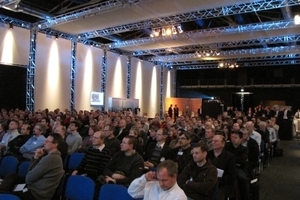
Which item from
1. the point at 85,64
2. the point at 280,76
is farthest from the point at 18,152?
the point at 280,76

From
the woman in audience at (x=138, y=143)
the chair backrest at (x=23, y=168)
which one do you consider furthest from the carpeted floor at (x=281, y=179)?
the chair backrest at (x=23, y=168)

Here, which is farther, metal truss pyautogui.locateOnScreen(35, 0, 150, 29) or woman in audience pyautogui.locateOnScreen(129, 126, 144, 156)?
metal truss pyautogui.locateOnScreen(35, 0, 150, 29)

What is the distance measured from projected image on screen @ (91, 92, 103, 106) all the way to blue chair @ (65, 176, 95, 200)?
1144 cm

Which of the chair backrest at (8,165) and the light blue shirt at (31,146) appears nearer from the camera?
the chair backrest at (8,165)

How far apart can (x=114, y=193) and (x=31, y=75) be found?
9751 mm

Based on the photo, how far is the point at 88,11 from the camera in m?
9.72

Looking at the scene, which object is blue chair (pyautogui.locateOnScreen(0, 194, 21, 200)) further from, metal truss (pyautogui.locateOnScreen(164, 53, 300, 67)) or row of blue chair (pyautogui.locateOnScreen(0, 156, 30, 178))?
metal truss (pyautogui.locateOnScreen(164, 53, 300, 67))

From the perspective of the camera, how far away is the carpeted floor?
5.07 metres

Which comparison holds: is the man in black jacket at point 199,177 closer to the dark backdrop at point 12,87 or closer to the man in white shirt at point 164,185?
the man in white shirt at point 164,185

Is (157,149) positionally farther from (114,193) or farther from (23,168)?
(114,193)

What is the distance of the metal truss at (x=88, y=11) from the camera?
8828mm

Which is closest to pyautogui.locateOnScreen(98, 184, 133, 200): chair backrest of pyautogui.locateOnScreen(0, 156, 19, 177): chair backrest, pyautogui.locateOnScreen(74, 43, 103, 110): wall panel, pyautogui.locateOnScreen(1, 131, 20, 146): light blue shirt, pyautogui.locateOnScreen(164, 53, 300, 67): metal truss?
pyautogui.locateOnScreen(0, 156, 19, 177): chair backrest

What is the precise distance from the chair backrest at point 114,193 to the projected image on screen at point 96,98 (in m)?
11.9

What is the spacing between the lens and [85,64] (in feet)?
46.5
